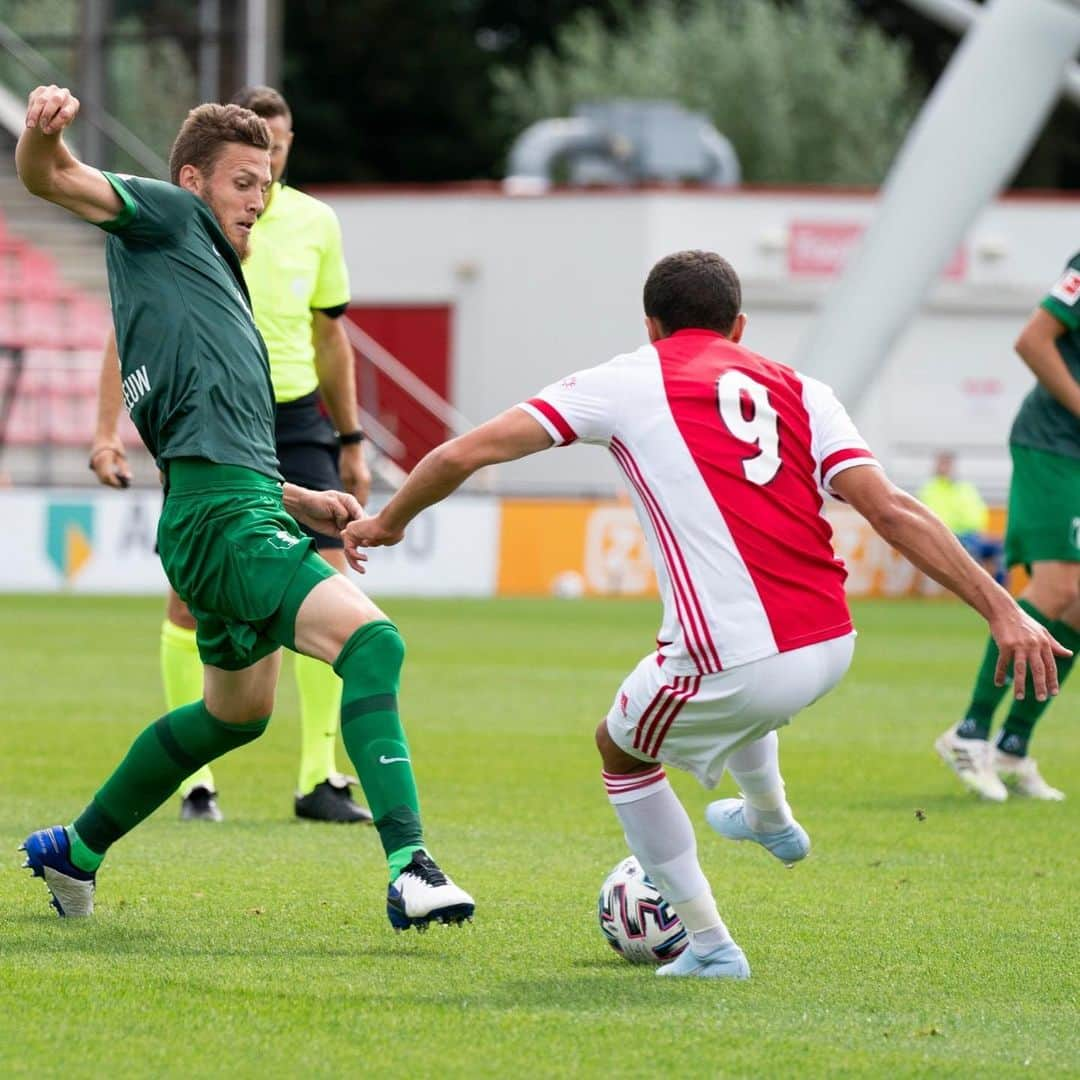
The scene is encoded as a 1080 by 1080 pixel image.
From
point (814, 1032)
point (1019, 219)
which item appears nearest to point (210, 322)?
point (814, 1032)

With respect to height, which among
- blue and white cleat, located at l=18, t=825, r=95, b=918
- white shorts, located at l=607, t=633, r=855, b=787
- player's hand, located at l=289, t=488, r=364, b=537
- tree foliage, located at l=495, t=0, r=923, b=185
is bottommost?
tree foliage, located at l=495, t=0, r=923, b=185

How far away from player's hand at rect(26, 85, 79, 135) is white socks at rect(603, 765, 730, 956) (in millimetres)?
1865

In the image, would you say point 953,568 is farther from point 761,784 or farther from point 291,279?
point 291,279

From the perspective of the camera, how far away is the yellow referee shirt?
24.9 ft

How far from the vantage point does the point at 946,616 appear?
852 inches

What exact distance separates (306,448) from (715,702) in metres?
3.10

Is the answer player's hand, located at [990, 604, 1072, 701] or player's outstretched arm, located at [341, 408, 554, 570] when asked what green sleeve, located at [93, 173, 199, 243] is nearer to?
player's outstretched arm, located at [341, 408, 554, 570]

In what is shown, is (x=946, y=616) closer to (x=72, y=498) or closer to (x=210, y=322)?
(x=72, y=498)

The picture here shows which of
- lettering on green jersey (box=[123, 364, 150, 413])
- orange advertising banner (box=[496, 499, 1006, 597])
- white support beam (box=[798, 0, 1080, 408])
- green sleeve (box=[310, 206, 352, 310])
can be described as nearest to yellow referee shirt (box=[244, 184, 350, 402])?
green sleeve (box=[310, 206, 352, 310])

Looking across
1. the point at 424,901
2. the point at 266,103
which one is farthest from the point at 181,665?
the point at 424,901

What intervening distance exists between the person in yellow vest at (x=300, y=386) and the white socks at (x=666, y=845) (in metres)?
2.67

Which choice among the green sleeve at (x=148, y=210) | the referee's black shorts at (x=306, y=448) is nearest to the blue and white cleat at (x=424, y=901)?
the green sleeve at (x=148, y=210)

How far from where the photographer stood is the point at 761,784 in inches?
210

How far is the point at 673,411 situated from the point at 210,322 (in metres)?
1.23
